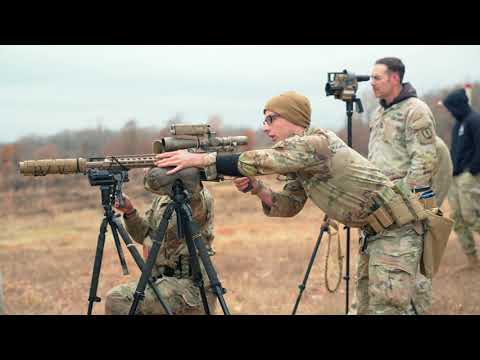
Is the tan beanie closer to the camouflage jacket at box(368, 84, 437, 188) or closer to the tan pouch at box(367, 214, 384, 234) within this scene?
the tan pouch at box(367, 214, 384, 234)

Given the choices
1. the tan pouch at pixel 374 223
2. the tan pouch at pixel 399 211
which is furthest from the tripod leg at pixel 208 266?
the tan pouch at pixel 399 211

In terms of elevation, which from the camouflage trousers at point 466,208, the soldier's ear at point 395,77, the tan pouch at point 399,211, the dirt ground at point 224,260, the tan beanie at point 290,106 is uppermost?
the soldier's ear at point 395,77

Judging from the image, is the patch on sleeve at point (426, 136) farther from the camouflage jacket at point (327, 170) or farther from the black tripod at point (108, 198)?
the black tripod at point (108, 198)

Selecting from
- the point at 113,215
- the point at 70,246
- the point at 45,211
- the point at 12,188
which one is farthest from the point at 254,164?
the point at 12,188

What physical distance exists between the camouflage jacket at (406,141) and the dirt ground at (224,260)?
190 cm

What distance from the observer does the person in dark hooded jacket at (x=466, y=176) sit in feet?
27.9

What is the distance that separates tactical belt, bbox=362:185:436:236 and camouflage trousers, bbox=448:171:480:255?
468 cm

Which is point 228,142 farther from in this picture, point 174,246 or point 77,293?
point 77,293

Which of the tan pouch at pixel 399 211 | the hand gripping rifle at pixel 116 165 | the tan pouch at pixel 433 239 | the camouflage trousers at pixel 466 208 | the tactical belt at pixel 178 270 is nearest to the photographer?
the hand gripping rifle at pixel 116 165

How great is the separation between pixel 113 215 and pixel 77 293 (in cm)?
414

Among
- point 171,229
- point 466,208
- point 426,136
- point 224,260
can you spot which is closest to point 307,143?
point 171,229

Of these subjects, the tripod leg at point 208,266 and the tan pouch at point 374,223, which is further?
the tan pouch at point 374,223

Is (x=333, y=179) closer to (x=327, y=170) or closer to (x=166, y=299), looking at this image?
(x=327, y=170)

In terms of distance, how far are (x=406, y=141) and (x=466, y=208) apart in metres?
3.37
